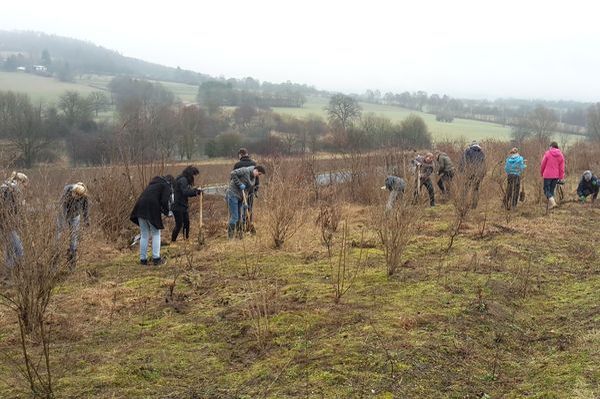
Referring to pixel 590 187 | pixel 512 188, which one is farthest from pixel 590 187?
pixel 512 188

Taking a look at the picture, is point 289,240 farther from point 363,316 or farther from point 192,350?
point 192,350

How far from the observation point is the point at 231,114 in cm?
5169

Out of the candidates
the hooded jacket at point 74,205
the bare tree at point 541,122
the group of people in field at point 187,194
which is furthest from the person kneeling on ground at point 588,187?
the bare tree at point 541,122

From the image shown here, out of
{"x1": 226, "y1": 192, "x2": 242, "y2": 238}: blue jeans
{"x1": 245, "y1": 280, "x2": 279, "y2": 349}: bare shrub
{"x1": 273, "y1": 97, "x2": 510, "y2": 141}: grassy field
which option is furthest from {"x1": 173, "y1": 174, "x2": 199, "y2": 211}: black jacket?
{"x1": 273, "y1": 97, "x2": 510, "y2": 141}: grassy field

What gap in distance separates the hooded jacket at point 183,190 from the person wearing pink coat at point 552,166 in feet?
24.0

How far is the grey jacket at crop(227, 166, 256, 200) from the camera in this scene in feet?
28.0

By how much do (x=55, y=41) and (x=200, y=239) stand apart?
535ft

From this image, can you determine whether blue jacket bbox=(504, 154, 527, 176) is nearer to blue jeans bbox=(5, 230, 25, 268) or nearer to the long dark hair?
the long dark hair

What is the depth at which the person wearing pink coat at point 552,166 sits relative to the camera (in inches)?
406

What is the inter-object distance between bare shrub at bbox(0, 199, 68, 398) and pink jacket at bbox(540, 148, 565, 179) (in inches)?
377

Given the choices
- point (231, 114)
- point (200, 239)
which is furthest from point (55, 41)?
point (200, 239)

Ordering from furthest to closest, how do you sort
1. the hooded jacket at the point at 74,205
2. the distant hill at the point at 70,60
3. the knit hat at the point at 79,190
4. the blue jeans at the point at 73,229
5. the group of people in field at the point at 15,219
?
the distant hill at the point at 70,60, the knit hat at the point at 79,190, the hooded jacket at the point at 74,205, the blue jeans at the point at 73,229, the group of people in field at the point at 15,219

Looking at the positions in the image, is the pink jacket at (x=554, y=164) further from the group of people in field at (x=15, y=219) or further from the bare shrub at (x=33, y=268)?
the bare shrub at (x=33, y=268)

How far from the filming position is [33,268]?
3.61 m
